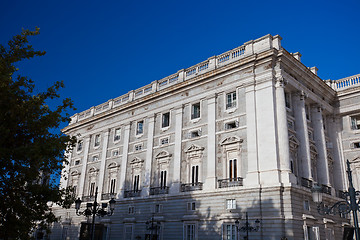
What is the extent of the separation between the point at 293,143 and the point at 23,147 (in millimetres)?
18650

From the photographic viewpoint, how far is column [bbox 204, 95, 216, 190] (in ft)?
82.8

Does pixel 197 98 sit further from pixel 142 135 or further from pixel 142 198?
pixel 142 198

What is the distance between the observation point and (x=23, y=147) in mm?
13250

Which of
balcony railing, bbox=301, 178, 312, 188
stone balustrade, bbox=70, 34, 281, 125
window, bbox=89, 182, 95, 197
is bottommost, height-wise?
balcony railing, bbox=301, 178, 312, 188

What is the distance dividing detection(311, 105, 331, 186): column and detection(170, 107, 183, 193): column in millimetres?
11230

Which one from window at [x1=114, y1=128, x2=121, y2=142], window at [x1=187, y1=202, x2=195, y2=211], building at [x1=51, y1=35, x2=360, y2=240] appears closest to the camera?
building at [x1=51, y1=35, x2=360, y2=240]

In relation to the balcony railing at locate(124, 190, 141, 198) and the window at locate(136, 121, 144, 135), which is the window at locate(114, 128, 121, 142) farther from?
the balcony railing at locate(124, 190, 141, 198)

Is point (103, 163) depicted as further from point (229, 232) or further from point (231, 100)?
point (229, 232)

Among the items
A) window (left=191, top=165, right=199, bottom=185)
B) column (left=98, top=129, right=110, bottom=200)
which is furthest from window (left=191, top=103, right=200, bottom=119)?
column (left=98, top=129, right=110, bottom=200)

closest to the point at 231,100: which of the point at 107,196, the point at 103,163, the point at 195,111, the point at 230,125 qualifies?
the point at 230,125

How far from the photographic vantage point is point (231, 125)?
26359 mm

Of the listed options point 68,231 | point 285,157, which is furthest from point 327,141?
point 68,231

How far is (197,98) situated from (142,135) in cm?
723

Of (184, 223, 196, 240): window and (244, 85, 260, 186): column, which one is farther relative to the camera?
(184, 223, 196, 240): window
